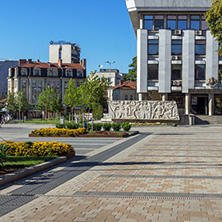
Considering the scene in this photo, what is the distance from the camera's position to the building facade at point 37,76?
3748 inches

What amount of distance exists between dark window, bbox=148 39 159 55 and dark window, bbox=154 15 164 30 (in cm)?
211

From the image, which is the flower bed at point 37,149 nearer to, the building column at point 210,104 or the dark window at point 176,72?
the dark window at point 176,72

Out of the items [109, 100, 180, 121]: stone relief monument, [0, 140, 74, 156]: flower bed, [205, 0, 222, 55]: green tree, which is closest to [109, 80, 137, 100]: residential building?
[109, 100, 180, 121]: stone relief monument

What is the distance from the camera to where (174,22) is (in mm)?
58719

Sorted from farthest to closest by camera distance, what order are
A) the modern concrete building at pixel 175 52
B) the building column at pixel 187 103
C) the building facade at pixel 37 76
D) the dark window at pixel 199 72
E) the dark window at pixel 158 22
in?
the building facade at pixel 37 76
the building column at pixel 187 103
the dark window at pixel 158 22
the dark window at pixel 199 72
the modern concrete building at pixel 175 52

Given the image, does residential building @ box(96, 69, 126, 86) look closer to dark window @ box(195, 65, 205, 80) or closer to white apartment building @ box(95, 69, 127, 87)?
white apartment building @ box(95, 69, 127, 87)

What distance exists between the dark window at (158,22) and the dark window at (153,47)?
83.0 inches

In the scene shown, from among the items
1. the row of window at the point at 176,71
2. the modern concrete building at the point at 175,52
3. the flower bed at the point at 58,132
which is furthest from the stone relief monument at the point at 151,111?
the flower bed at the point at 58,132

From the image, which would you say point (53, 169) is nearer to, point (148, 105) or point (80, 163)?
point (80, 163)

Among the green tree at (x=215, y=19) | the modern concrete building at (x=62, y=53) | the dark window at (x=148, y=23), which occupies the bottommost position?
the green tree at (x=215, y=19)

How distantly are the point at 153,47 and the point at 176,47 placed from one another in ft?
11.4

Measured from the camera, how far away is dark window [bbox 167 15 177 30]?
58622 mm

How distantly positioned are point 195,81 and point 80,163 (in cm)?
4724

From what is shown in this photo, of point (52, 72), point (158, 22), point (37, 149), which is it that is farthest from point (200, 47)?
point (52, 72)
